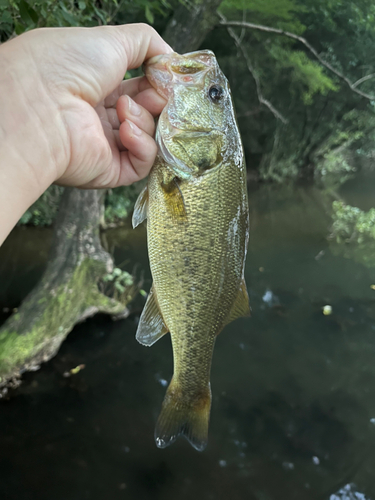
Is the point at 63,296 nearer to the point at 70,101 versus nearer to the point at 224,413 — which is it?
the point at 224,413

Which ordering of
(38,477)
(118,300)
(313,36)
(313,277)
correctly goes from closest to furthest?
1. (38,477)
2. (118,300)
3. (313,277)
4. (313,36)

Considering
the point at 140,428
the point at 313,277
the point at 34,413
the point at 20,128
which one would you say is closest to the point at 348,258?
the point at 313,277

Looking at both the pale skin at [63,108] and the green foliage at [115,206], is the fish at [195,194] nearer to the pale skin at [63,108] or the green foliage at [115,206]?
the pale skin at [63,108]

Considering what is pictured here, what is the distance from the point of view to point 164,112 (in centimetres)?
127

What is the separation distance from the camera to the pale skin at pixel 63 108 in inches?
38.8

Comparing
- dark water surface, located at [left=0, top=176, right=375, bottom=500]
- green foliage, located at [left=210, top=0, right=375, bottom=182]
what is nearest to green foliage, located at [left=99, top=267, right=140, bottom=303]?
dark water surface, located at [left=0, top=176, right=375, bottom=500]

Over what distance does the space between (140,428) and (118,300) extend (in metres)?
1.61

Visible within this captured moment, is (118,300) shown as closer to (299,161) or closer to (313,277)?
(313,277)

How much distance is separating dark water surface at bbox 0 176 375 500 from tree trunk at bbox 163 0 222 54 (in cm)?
341

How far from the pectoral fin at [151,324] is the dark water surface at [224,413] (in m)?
2.37

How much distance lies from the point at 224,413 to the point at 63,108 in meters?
3.55

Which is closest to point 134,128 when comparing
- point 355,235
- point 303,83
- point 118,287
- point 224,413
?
point 118,287

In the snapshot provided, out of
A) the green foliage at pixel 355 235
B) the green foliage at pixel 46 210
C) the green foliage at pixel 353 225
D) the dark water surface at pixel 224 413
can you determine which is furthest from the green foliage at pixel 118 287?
the green foliage at pixel 353 225

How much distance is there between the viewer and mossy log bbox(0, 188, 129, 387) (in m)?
3.41
